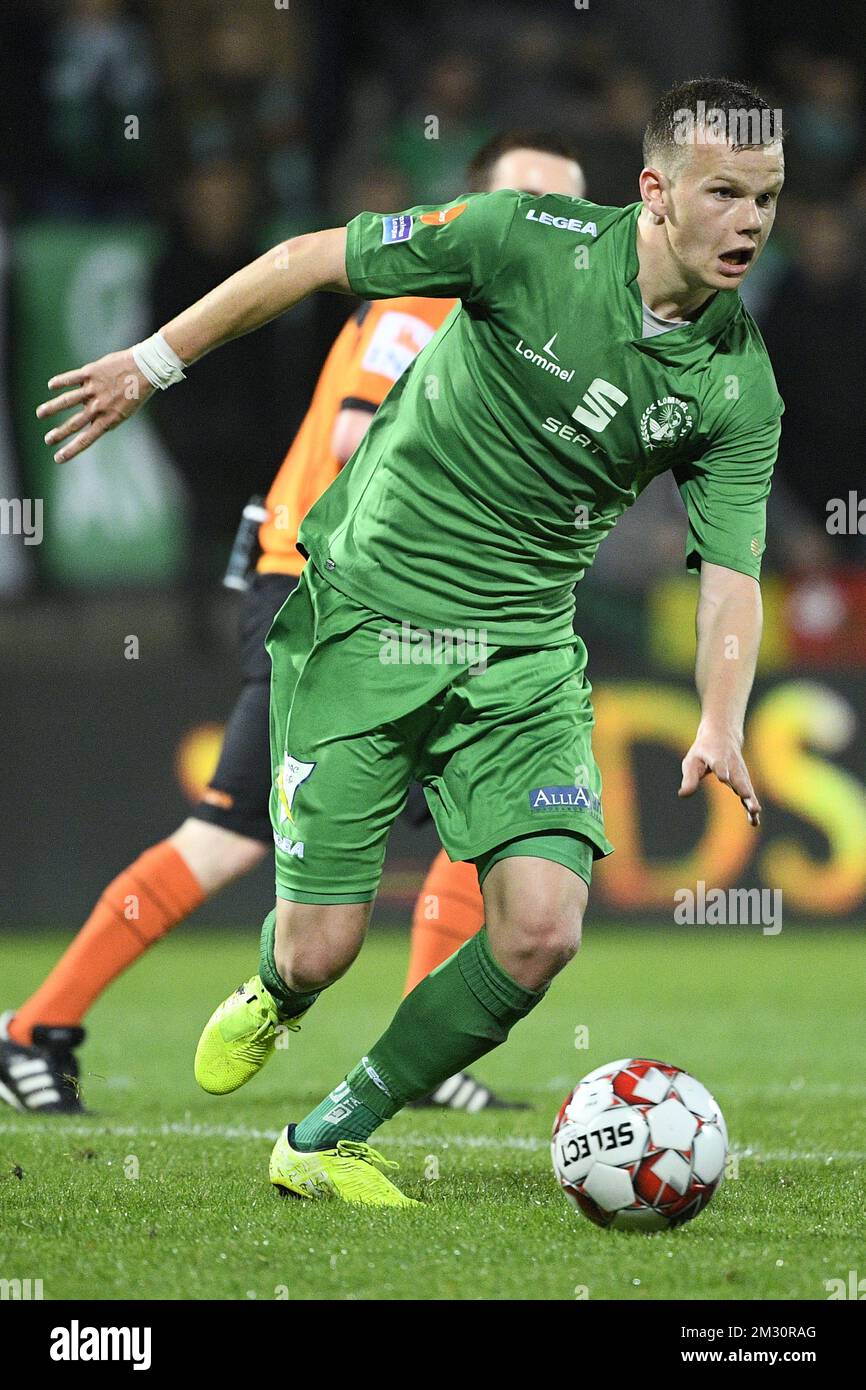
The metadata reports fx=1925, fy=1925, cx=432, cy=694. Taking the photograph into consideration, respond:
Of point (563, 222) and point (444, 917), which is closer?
point (563, 222)

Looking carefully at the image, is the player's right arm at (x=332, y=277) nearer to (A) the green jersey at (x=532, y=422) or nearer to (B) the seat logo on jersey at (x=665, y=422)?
(A) the green jersey at (x=532, y=422)

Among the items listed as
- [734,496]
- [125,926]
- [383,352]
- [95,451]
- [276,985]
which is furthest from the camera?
[95,451]

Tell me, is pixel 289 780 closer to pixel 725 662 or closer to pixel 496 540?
pixel 496 540

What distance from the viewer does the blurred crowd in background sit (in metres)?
10.2

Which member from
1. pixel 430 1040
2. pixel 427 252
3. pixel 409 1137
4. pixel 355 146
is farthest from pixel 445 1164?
pixel 355 146

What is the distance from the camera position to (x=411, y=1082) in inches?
158

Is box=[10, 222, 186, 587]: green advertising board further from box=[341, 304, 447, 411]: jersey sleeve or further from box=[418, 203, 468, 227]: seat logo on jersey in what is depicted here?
box=[418, 203, 468, 227]: seat logo on jersey

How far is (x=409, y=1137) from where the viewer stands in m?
4.82

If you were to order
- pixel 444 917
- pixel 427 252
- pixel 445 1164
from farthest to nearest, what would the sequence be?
pixel 444 917 < pixel 445 1164 < pixel 427 252

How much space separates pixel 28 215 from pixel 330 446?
663cm

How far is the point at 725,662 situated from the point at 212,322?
123cm

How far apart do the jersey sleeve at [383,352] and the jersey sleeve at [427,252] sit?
1160 millimetres
